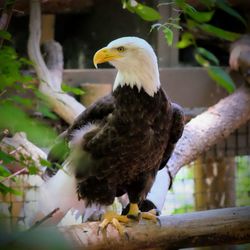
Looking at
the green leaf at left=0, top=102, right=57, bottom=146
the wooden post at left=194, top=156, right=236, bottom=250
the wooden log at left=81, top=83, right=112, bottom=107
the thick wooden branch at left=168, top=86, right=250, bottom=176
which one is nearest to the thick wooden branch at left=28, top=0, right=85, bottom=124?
the wooden log at left=81, top=83, right=112, bottom=107

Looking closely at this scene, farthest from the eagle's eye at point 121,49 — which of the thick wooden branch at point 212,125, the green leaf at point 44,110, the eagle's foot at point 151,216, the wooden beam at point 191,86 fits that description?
the wooden beam at point 191,86

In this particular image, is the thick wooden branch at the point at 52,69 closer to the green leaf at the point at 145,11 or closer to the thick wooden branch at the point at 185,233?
the thick wooden branch at the point at 185,233

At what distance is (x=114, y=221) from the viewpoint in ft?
7.06

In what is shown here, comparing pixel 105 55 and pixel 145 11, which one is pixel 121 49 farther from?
pixel 145 11

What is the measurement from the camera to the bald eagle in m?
2.13

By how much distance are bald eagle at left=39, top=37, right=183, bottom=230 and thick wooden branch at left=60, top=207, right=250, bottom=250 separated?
17 centimetres

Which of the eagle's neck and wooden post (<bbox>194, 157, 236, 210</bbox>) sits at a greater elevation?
the eagle's neck

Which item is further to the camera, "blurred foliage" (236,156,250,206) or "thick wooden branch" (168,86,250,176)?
"blurred foliage" (236,156,250,206)

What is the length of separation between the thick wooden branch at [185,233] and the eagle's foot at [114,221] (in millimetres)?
21

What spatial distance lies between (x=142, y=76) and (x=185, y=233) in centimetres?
57

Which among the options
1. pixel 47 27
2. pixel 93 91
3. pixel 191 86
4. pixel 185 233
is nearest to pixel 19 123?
pixel 185 233

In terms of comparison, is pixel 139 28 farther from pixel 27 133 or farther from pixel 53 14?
pixel 27 133

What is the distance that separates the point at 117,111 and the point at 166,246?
51 cm

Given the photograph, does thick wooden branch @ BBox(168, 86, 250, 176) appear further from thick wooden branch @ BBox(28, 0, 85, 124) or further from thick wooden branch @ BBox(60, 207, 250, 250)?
thick wooden branch @ BBox(60, 207, 250, 250)
